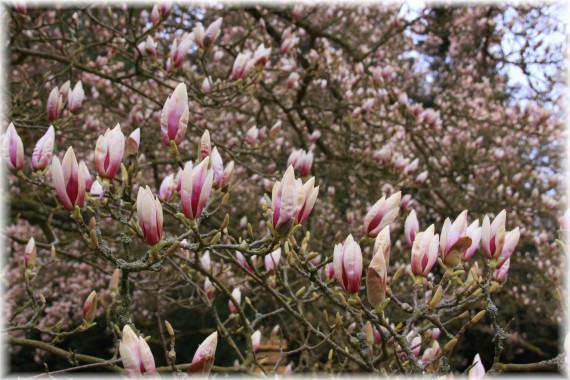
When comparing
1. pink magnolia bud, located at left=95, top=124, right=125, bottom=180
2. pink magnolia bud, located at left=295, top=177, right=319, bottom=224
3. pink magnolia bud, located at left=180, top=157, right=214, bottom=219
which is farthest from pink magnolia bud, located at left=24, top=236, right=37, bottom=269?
pink magnolia bud, located at left=295, top=177, right=319, bottom=224

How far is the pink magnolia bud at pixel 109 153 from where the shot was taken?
1.32 metres

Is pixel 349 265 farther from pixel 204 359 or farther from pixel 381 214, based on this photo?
pixel 204 359

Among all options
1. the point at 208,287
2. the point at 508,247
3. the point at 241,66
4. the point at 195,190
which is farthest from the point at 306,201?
the point at 241,66

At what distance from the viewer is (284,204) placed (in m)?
1.16

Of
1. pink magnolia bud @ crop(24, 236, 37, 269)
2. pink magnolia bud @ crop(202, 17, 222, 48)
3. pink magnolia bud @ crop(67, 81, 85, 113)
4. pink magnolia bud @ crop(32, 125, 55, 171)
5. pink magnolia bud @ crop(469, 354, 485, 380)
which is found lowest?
pink magnolia bud @ crop(469, 354, 485, 380)

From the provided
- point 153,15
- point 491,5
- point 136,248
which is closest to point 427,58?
point 491,5

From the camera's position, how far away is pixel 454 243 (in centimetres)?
128

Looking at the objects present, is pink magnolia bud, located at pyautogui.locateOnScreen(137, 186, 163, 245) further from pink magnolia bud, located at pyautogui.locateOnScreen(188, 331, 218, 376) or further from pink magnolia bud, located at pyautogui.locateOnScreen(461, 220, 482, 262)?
pink magnolia bud, located at pyautogui.locateOnScreen(461, 220, 482, 262)

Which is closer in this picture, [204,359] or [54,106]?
[204,359]

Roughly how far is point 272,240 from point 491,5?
14.5ft

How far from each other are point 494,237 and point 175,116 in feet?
2.62

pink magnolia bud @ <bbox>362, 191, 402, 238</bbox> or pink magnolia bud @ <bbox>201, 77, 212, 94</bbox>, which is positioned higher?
pink magnolia bud @ <bbox>201, 77, 212, 94</bbox>

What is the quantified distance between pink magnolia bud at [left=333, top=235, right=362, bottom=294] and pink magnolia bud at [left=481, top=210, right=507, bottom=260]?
0.36 metres

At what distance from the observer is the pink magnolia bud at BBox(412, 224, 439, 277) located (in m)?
1.26
